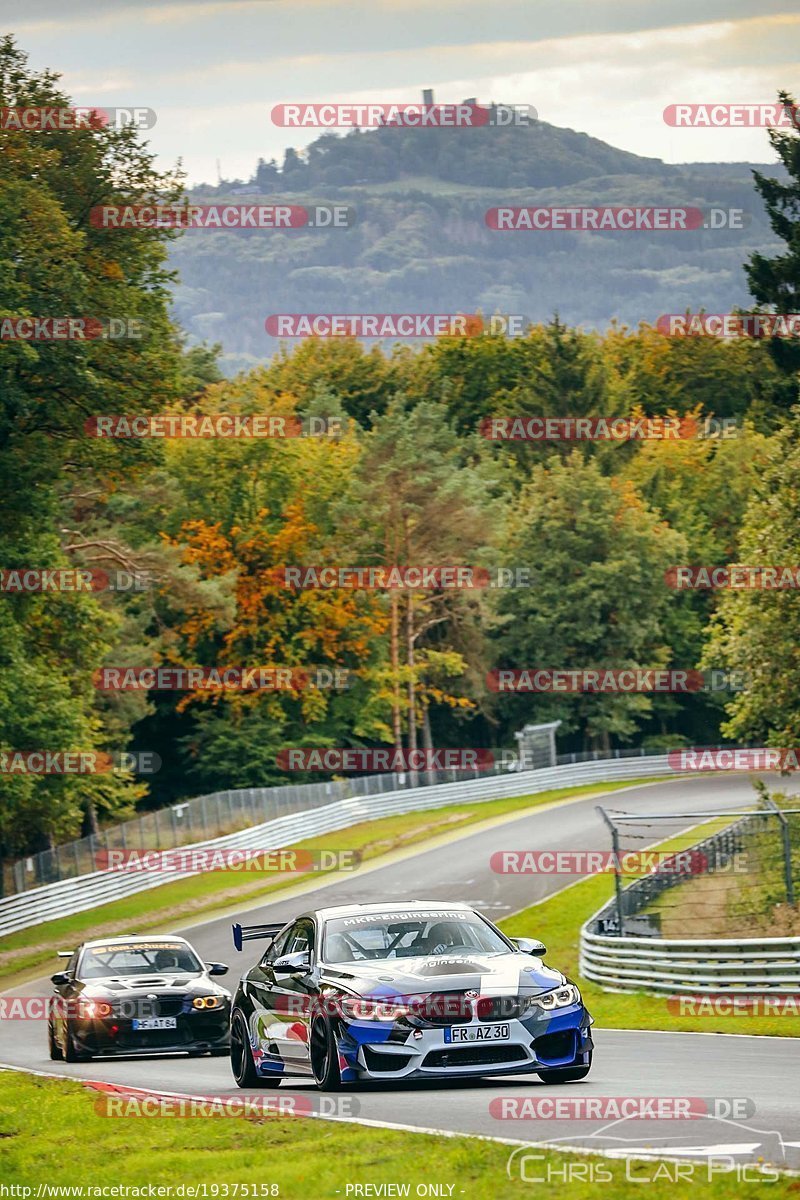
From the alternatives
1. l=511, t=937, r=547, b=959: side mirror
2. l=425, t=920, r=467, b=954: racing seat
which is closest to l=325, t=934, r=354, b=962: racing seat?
l=425, t=920, r=467, b=954: racing seat

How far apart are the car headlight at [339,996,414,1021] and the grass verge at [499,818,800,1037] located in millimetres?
7135

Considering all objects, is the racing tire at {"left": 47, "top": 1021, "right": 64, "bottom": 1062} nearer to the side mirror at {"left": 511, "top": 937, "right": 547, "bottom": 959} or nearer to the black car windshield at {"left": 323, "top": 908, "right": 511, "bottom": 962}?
the black car windshield at {"left": 323, "top": 908, "right": 511, "bottom": 962}

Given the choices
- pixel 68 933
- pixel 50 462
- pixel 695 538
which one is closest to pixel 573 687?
pixel 695 538

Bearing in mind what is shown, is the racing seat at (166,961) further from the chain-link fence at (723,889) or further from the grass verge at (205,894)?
the grass verge at (205,894)

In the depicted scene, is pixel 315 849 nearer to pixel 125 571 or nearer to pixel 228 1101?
pixel 125 571

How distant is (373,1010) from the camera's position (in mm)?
12281

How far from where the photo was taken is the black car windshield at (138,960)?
19484 millimetres

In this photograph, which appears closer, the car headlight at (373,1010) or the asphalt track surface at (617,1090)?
the asphalt track surface at (617,1090)

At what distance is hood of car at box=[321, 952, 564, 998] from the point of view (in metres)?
12.3

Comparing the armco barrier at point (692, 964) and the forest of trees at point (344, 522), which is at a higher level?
the forest of trees at point (344, 522)

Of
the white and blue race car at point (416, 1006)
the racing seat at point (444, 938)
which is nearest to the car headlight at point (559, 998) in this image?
the white and blue race car at point (416, 1006)

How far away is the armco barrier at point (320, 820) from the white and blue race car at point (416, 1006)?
31.2 meters

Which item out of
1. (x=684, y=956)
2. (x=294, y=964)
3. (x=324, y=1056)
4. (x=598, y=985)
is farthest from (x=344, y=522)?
(x=324, y=1056)

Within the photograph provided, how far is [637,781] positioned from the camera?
75812 mm
